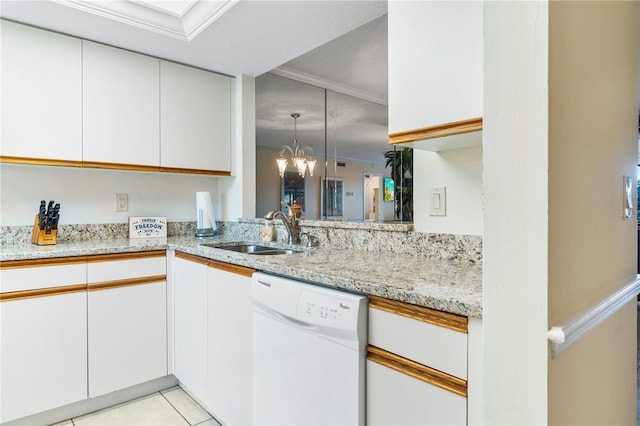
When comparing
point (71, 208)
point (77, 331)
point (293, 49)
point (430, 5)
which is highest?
point (293, 49)

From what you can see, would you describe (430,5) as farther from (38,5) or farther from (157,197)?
(157,197)

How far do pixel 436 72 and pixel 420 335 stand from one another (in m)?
0.84

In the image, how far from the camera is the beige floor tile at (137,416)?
1.93 meters

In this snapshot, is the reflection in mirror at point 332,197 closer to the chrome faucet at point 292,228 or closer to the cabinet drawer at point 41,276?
the chrome faucet at point 292,228

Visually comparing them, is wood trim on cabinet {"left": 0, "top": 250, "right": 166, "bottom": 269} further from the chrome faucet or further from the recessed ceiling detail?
the recessed ceiling detail

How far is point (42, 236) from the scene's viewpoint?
2115 mm

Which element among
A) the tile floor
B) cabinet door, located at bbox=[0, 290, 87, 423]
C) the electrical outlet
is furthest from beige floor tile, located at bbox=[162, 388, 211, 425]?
the electrical outlet

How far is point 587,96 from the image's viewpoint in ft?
2.75

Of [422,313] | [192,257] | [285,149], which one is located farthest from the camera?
[285,149]

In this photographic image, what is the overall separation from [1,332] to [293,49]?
6.90 feet

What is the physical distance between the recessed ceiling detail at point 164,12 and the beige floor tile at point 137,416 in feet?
6.78

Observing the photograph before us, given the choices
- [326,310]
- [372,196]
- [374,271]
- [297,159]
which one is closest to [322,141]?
[297,159]

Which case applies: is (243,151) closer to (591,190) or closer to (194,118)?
(194,118)

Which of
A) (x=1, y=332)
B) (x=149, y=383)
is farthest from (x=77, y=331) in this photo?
(x=149, y=383)
